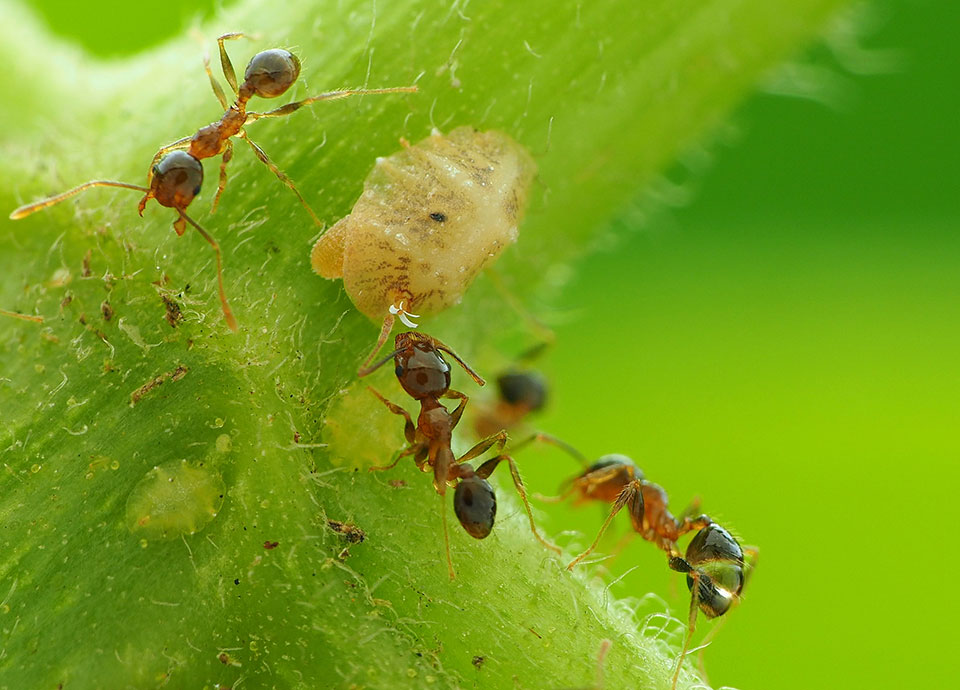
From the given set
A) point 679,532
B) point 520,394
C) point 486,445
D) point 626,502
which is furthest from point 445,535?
point 520,394

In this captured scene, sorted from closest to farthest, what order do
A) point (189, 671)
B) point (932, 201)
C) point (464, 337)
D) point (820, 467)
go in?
point (189, 671) → point (464, 337) → point (820, 467) → point (932, 201)

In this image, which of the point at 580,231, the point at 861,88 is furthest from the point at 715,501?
the point at 861,88

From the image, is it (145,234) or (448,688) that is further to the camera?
(145,234)

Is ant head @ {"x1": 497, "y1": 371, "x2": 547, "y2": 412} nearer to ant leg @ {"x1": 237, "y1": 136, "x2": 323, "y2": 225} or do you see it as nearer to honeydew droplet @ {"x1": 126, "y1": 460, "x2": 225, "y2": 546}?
ant leg @ {"x1": 237, "y1": 136, "x2": 323, "y2": 225}

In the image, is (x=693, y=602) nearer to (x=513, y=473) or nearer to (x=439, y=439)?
(x=513, y=473)

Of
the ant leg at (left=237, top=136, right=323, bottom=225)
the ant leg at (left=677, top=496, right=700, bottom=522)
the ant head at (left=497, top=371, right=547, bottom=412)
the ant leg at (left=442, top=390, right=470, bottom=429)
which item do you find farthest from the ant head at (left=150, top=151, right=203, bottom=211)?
the ant head at (left=497, top=371, right=547, bottom=412)

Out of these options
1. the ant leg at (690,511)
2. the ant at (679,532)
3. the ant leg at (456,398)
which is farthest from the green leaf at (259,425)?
the ant leg at (690,511)

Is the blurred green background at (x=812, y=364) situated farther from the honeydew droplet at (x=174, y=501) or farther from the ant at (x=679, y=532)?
the honeydew droplet at (x=174, y=501)

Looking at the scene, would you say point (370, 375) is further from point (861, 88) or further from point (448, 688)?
point (861, 88)
